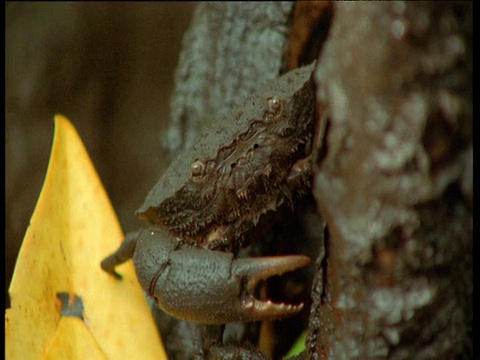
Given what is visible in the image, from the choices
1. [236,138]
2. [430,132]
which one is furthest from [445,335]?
[236,138]

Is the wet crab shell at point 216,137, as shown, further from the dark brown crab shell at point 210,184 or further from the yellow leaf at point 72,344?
the yellow leaf at point 72,344

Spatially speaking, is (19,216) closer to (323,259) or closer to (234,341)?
(234,341)

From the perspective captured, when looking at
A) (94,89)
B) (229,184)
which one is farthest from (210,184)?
(94,89)

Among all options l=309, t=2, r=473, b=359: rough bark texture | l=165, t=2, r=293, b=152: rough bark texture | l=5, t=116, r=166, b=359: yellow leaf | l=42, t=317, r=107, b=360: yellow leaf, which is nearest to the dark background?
l=165, t=2, r=293, b=152: rough bark texture

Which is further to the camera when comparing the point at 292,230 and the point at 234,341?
the point at 292,230

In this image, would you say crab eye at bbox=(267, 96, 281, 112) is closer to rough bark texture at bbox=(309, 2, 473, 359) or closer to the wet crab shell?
the wet crab shell

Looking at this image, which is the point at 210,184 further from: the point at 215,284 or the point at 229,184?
the point at 215,284

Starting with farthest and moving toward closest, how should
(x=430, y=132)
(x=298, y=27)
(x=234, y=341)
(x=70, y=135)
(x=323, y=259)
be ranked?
(x=298, y=27)
(x=70, y=135)
(x=234, y=341)
(x=323, y=259)
(x=430, y=132)
